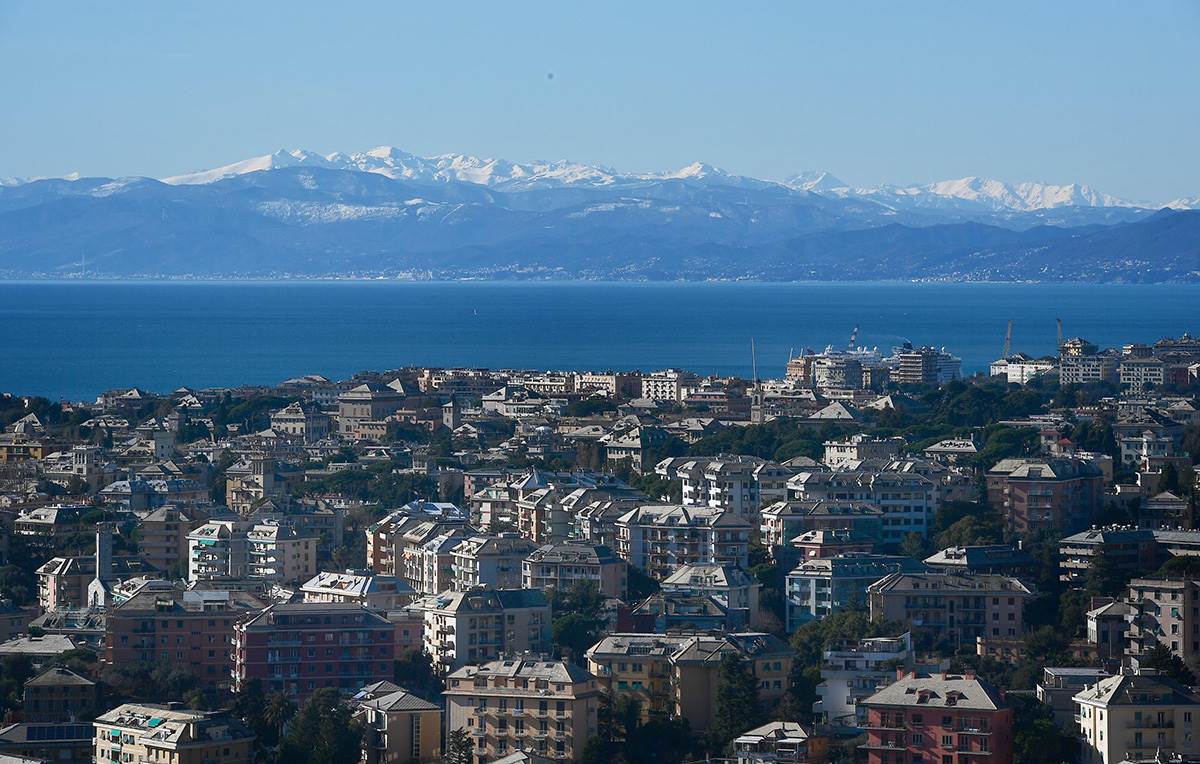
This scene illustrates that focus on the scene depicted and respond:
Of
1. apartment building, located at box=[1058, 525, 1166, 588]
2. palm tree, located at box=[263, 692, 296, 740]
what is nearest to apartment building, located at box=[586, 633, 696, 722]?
palm tree, located at box=[263, 692, 296, 740]

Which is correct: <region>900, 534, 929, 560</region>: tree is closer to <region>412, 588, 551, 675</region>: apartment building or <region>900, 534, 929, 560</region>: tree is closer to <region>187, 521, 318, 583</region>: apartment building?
<region>412, 588, 551, 675</region>: apartment building

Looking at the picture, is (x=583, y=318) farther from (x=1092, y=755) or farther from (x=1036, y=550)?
(x=1092, y=755)

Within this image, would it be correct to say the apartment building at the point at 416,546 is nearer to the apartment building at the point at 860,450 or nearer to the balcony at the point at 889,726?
the apartment building at the point at 860,450

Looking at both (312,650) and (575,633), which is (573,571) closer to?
(575,633)

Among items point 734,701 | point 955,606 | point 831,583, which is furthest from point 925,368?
point 734,701

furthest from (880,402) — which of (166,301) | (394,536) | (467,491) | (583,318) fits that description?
(166,301)

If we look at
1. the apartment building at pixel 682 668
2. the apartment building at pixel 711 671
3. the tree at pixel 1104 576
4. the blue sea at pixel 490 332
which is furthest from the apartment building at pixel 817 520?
the blue sea at pixel 490 332
